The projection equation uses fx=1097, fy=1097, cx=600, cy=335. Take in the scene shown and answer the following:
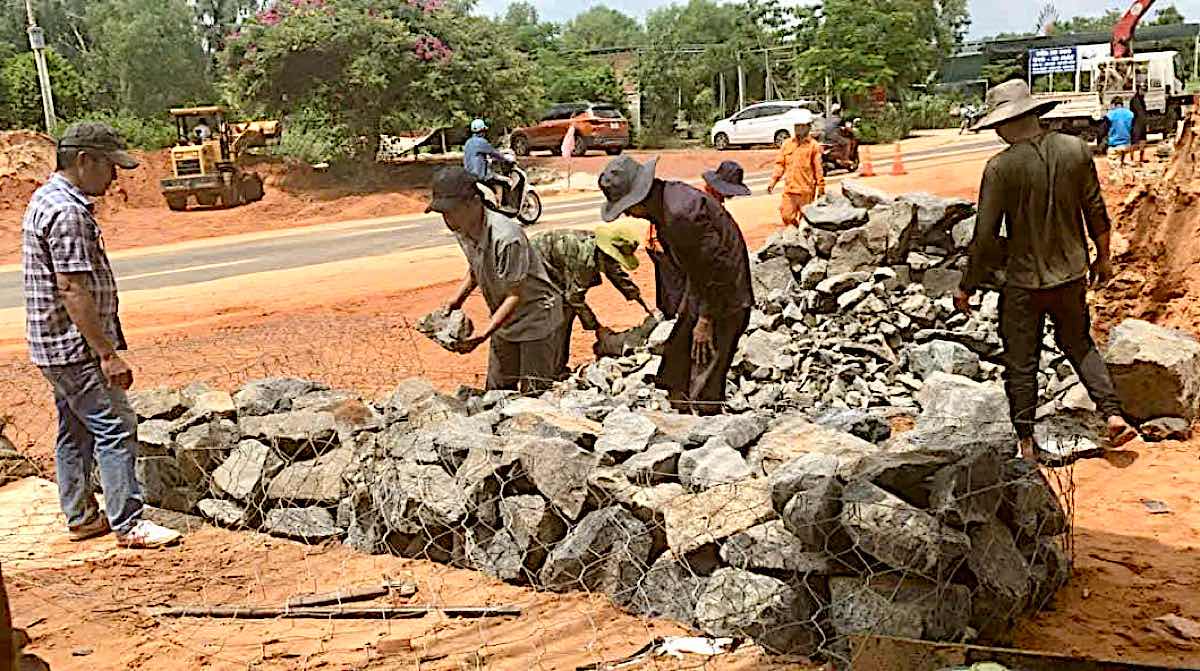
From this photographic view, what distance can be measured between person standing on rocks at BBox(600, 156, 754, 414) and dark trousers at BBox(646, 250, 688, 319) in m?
2.00

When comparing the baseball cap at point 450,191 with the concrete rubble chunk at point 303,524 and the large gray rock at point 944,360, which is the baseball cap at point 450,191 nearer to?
the concrete rubble chunk at point 303,524

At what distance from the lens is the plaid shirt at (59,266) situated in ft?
14.5

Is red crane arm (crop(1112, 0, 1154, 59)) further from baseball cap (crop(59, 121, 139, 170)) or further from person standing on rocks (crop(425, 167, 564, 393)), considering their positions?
baseball cap (crop(59, 121, 139, 170))

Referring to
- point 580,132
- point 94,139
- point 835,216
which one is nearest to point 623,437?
point 94,139

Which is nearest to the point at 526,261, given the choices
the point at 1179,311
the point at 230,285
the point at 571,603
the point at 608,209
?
the point at 608,209

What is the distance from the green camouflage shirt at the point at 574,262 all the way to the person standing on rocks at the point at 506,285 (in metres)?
1.92

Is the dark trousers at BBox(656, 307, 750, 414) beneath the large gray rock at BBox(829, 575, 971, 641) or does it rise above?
above

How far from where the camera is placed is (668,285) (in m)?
7.80

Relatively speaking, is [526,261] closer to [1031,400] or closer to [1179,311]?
[1031,400]

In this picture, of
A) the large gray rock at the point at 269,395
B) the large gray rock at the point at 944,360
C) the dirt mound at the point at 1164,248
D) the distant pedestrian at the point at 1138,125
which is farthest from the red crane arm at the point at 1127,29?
the large gray rock at the point at 269,395

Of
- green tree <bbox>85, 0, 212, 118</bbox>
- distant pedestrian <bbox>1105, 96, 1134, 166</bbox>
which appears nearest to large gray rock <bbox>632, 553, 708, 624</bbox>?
distant pedestrian <bbox>1105, 96, 1134, 166</bbox>

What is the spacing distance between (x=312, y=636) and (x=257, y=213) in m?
18.2

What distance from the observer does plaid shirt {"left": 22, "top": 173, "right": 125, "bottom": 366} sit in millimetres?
4414

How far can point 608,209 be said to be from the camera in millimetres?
5086
